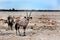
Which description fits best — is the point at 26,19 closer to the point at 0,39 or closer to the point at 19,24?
the point at 19,24

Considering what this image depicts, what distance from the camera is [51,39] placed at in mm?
20578

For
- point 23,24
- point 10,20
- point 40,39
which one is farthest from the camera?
point 10,20

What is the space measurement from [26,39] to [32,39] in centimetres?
44

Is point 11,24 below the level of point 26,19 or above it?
below

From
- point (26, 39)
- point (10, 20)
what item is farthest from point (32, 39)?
point (10, 20)

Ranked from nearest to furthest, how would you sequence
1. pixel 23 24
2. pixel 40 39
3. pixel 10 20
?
pixel 40 39, pixel 23 24, pixel 10 20

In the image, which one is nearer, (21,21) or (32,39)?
(32,39)

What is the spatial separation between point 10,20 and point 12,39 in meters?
8.68

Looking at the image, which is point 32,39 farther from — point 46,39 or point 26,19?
point 26,19

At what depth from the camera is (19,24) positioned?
75.6 ft

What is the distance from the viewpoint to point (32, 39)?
20.5m

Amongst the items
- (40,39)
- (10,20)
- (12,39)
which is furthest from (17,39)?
(10,20)

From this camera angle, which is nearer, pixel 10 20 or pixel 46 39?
pixel 46 39

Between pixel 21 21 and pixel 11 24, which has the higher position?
pixel 21 21
